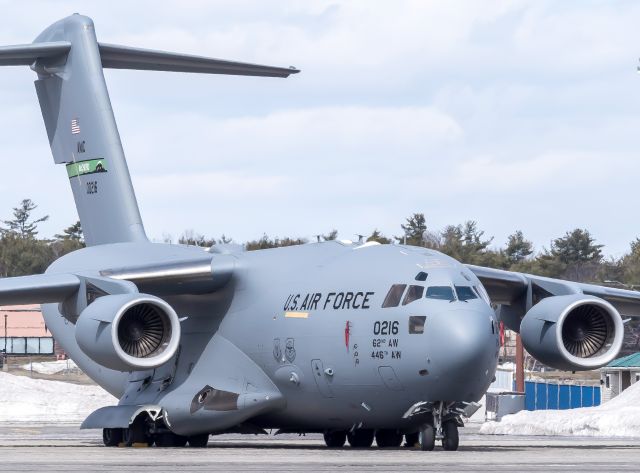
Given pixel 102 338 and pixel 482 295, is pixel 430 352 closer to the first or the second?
pixel 482 295

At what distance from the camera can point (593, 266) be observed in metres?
74.9

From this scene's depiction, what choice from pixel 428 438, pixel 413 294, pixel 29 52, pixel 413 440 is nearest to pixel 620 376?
pixel 413 440

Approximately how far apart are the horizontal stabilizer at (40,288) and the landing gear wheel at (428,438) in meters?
5.37

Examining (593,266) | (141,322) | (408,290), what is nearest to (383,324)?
(408,290)

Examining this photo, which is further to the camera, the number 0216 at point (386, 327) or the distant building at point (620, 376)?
the distant building at point (620, 376)

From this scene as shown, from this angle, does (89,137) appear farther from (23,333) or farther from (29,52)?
(23,333)

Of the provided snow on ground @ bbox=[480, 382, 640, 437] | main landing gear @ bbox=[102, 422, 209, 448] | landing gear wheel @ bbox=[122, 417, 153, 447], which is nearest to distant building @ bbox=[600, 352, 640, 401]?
snow on ground @ bbox=[480, 382, 640, 437]

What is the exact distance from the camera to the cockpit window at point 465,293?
1859cm

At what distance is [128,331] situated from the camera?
792 inches

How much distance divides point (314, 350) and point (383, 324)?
4.31 feet

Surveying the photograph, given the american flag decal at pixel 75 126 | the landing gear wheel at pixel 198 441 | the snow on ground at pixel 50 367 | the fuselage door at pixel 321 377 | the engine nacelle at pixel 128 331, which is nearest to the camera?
the engine nacelle at pixel 128 331

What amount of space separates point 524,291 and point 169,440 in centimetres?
572

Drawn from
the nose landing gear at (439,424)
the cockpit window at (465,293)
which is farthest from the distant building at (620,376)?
the cockpit window at (465,293)

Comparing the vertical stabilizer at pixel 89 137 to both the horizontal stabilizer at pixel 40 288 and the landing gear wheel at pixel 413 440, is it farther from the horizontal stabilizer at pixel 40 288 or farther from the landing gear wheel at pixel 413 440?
the landing gear wheel at pixel 413 440
